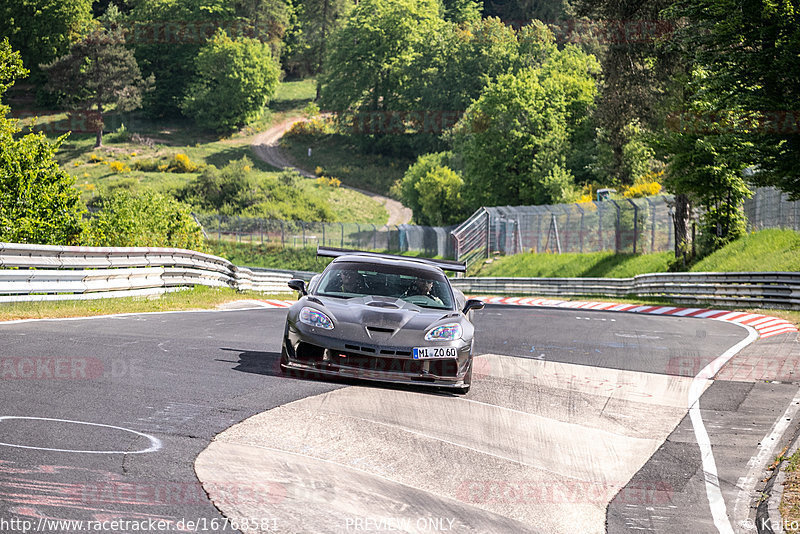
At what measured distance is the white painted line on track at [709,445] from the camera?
6117 mm

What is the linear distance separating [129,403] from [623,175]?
176ft

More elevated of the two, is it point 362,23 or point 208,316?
point 362,23

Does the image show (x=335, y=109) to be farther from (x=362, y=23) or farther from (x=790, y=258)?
(x=790, y=258)

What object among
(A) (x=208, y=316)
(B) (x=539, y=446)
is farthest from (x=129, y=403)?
(A) (x=208, y=316)

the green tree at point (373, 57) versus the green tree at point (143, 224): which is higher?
the green tree at point (373, 57)

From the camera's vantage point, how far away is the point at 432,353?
8.89m

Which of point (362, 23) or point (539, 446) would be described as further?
point (362, 23)

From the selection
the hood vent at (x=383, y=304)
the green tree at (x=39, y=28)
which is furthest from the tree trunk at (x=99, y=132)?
the hood vent at (x=383, y=304)

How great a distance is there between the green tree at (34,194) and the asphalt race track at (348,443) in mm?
10670

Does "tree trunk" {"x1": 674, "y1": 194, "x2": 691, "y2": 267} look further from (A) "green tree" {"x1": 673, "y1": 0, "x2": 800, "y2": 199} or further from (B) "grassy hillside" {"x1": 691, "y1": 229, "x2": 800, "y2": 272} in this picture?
(A) "green tree" {"x1": 673, "y1": 0, "x2": 800, "y2": 199}

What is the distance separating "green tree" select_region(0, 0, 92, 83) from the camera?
127500mm

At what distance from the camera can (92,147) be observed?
353ft

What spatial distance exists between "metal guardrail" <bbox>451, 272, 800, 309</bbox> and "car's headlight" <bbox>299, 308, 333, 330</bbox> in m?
17.3

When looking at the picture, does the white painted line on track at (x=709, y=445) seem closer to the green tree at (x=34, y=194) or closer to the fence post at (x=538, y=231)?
the green tree at (x=34, y=194)
